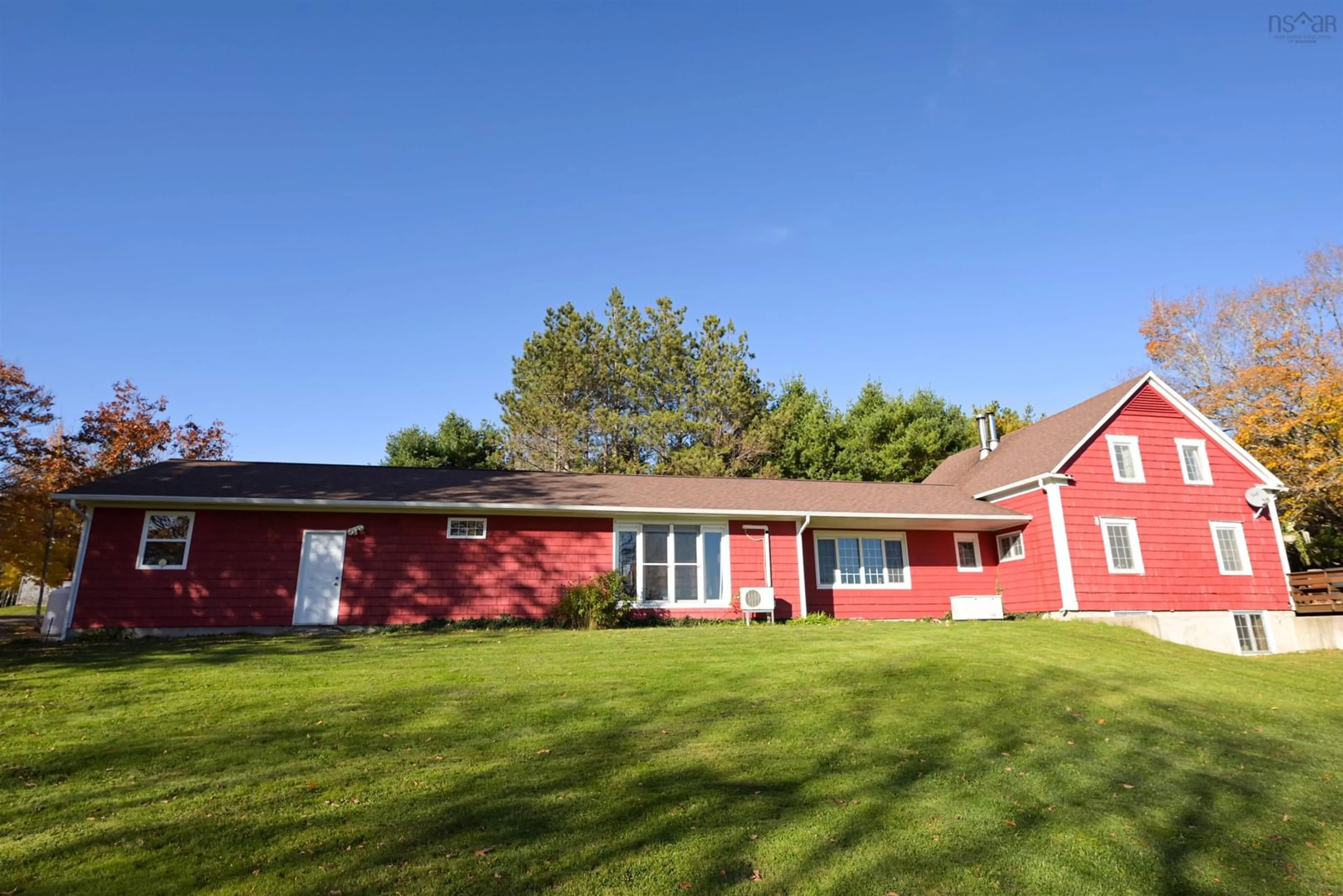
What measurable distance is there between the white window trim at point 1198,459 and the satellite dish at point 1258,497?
1082 millimetres

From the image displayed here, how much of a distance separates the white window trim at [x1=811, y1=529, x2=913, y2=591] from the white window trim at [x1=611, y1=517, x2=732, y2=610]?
2.83 meters

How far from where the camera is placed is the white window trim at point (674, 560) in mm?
17797

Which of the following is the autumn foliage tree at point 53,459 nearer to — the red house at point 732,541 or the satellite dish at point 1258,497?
the red house at point 732,541

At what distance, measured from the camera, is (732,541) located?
60.8 feet

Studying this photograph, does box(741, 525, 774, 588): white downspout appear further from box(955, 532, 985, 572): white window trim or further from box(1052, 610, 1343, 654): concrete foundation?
box(1052, 610, 1343, 654): concrete foundation

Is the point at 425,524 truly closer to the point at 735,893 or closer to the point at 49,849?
the point at 49,849

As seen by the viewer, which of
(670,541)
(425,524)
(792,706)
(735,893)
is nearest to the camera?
(735,893)

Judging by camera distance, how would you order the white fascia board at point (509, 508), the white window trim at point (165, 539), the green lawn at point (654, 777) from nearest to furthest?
the green lawn at point (654, 777) → the white fascia board at point (509, 508) → the white window trim at point (165, 539)

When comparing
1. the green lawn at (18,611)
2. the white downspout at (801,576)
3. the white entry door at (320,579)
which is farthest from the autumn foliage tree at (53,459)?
the white downspout at (801,576)

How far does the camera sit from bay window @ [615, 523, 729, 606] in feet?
58.8

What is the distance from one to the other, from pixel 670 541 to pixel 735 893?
1402cm

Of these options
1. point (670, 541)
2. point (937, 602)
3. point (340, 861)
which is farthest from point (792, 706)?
point (937, 602)

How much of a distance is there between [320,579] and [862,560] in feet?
44.6

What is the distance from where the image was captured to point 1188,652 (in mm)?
15539
